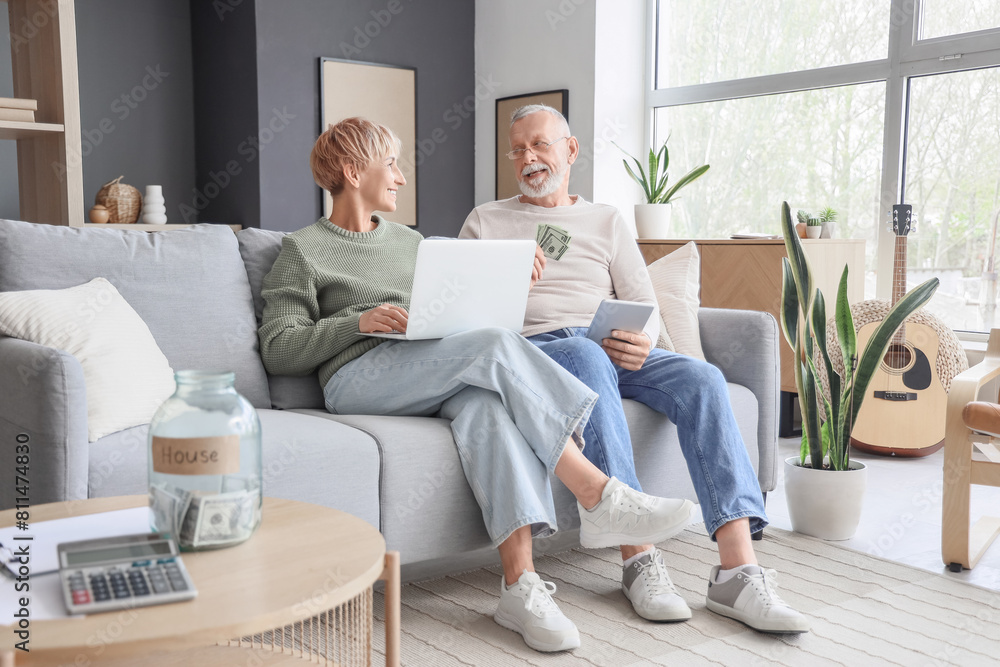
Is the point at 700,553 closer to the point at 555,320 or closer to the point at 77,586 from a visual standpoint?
the point at 555,320

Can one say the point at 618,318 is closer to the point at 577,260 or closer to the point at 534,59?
the point at 577,260

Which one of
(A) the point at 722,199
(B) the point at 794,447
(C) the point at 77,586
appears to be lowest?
(B) the point at 794,447

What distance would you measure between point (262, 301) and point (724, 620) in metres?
1.34

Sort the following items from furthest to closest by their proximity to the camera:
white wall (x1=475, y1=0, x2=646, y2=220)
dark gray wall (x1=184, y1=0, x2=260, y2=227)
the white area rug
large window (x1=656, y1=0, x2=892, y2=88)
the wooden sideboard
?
white wall (x1=475, y1=0, x2=646, y2=220), dark gray wall (x1=184, y1=0, x2=260, y2=227), large window (x1=656, y1=0, x2=892, y2=88), the wooden sideboard, the white area rug

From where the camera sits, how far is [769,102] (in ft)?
14.4

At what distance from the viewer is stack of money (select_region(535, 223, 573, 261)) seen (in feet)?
7.92

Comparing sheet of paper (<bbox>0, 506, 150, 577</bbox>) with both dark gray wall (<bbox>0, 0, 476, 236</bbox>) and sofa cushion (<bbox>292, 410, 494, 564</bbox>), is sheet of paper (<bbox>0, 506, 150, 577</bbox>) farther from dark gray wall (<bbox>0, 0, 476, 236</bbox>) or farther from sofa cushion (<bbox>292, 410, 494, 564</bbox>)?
dark gray wall (<bbox>0, 0, 476, 236</bbox>)

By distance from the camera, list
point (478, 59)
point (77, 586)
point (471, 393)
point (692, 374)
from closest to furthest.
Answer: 1. point (77, 586)
2. point (471, 393)
3. point (692, 374)
4. point (478, 59)

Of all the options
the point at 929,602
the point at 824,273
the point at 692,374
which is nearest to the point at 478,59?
the point at 824,273

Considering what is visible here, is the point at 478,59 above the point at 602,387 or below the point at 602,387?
above

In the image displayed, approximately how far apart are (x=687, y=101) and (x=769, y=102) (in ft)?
1.59

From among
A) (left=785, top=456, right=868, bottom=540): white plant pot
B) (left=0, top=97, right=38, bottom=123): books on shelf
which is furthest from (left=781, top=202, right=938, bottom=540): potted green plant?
(left=0, top=97, right=38, bottom=123): books on shelf

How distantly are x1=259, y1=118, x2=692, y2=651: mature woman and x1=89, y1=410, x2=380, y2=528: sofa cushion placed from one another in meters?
0.21

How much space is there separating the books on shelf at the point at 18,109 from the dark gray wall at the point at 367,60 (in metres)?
1.73
